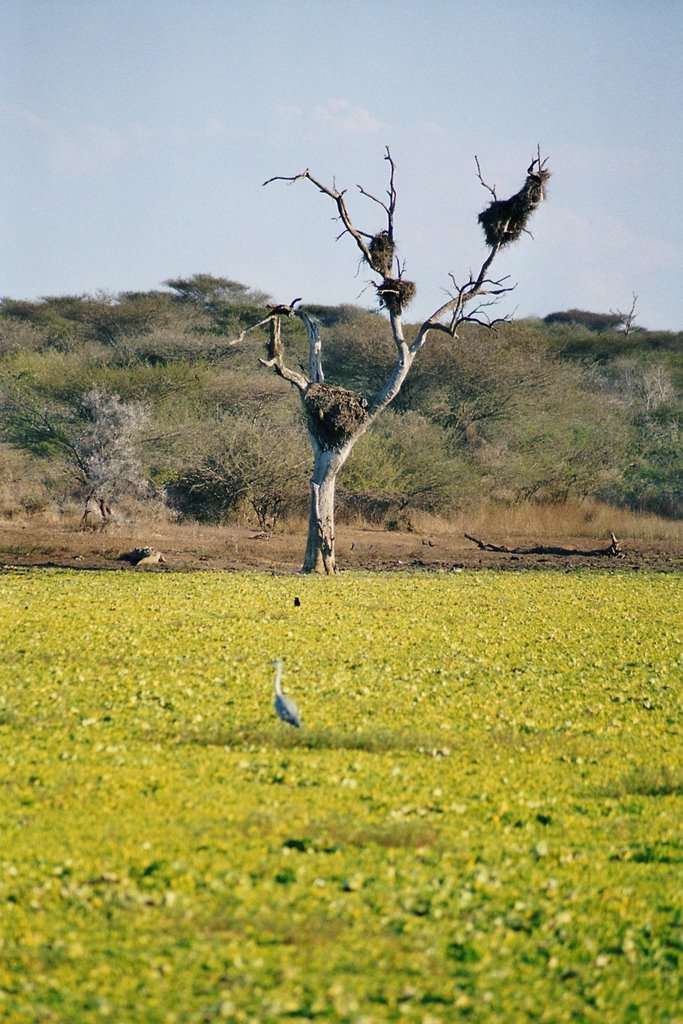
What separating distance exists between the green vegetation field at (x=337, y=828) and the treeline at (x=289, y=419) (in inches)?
705

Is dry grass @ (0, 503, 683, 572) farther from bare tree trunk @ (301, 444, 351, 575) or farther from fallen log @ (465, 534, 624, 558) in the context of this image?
bare tree trunk @ (301, 444, 351, 575)

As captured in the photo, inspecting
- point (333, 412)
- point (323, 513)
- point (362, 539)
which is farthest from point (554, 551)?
point (333, 412)

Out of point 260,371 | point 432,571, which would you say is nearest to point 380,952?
point 432,571

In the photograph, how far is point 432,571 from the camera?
2458 cm

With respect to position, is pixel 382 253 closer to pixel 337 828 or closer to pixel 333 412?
pixel 333 412

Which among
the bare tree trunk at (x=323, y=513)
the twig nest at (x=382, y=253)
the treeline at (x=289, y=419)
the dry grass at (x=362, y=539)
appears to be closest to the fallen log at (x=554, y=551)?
the dry grass at (x=362, y=539)

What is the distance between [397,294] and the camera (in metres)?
23.9

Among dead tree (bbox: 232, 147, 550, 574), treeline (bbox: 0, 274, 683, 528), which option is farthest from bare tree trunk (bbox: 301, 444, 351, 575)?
treeline (bbox: 0, 274, 683, 528)

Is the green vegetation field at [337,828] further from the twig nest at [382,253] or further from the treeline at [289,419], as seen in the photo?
the treeline at [289,419]

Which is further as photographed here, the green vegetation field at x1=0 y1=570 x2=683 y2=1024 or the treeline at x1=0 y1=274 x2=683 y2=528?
the treeline at x1=0 y1=274 x2=683 y2=528

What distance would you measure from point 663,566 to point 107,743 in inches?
755

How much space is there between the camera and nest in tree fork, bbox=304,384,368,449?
74.5 ft

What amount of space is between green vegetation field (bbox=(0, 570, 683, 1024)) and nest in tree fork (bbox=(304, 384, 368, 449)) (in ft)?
25.3

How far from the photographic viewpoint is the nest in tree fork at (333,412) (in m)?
22.7
